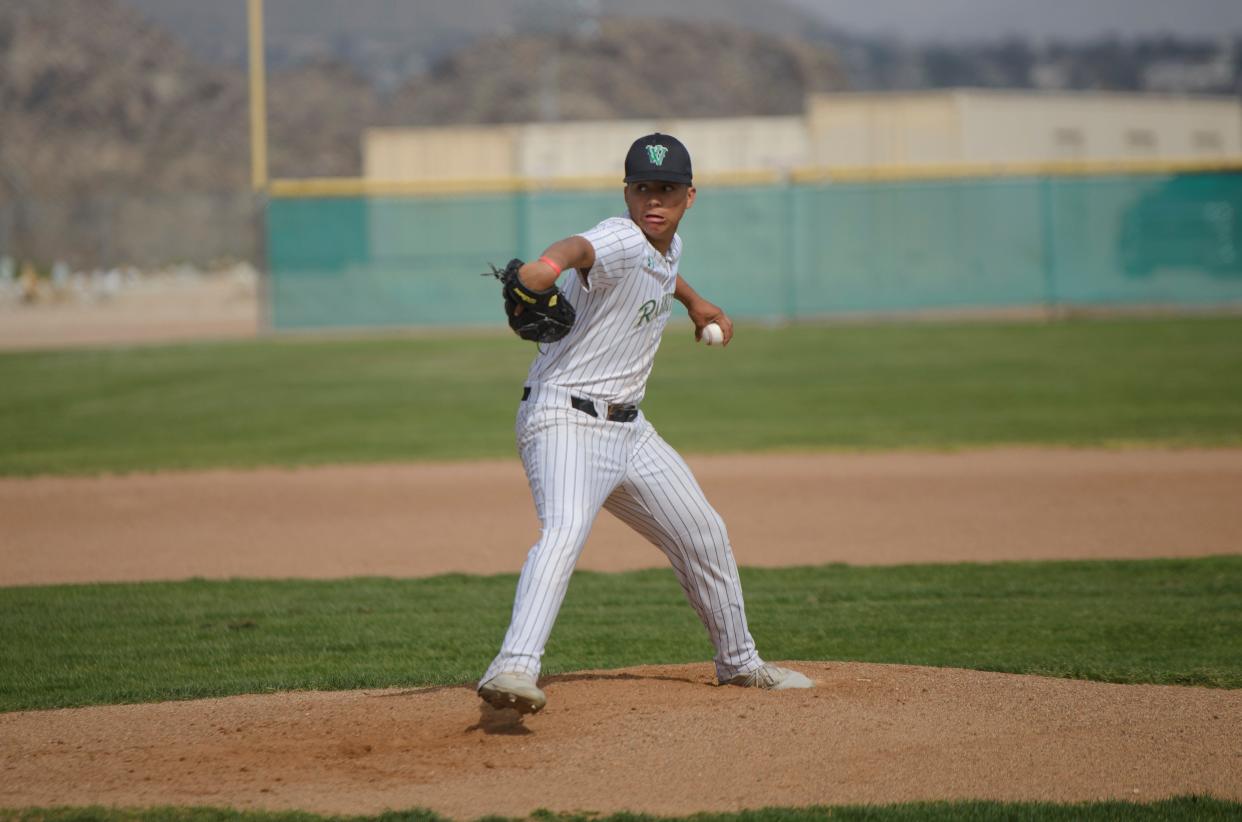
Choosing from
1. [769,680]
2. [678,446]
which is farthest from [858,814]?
[678,446]

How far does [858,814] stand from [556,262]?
168 centimetres

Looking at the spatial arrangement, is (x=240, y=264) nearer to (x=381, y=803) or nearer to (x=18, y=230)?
(x=18, y=230)

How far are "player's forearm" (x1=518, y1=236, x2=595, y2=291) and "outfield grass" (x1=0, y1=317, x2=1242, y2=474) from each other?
27.4 feet

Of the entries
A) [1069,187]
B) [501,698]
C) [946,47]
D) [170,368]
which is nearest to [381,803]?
[501,698]

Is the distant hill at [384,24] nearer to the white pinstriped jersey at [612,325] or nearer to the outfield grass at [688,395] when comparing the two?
the outfield grass at [688,395]

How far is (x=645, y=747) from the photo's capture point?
171 inches

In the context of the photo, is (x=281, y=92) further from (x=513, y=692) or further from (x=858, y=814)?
(x=858, y=814)

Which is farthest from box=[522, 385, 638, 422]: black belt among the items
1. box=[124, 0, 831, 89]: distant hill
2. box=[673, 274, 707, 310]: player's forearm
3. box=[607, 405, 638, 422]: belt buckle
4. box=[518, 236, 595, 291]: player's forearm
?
box=[124, 0, 831, 89]: distant hill

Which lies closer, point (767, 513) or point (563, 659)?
point (563, 659)

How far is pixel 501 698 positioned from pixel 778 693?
1.15 meters

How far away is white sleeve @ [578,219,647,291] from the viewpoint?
13.9ft

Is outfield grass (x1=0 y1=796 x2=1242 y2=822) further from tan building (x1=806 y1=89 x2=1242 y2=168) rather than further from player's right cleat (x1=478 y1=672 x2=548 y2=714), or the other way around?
tan building (x1=806 y1=89 x2=1242 y2=168)

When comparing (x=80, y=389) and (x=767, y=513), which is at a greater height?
(x=80, y=389)

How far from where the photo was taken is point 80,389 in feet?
56.9
